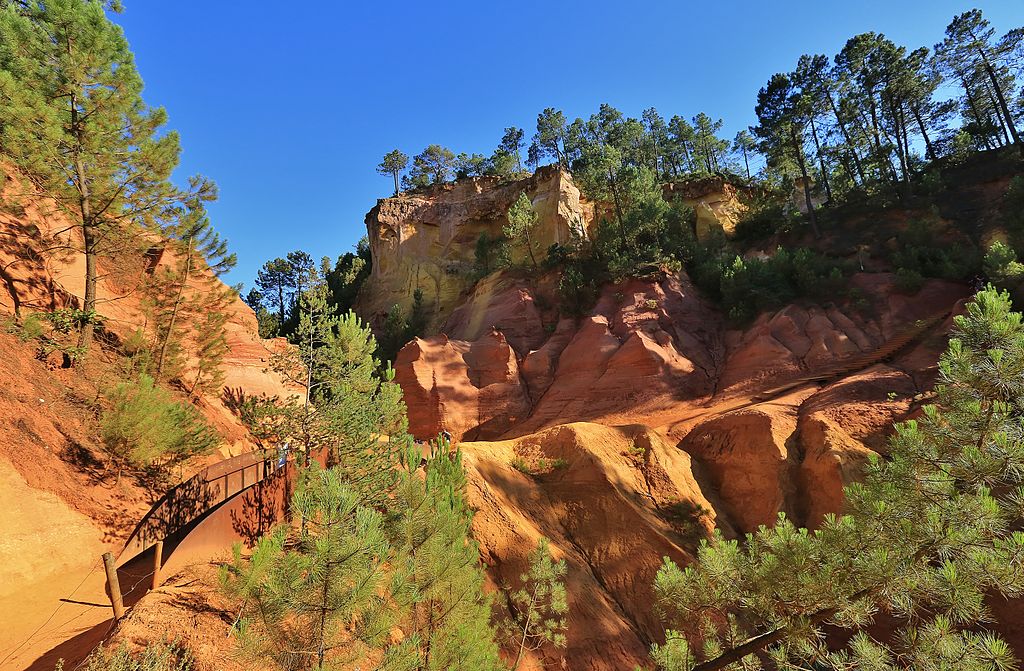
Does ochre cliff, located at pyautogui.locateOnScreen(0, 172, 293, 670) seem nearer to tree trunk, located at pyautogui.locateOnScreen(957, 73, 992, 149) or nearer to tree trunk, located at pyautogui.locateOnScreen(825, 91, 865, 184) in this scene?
tree trunk, located at pyautogui.locateOnScreen(825, 91, 865, 184)

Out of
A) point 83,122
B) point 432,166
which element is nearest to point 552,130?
point 432,166

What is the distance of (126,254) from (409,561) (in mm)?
16464

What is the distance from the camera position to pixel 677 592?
6.30m

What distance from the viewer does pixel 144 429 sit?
11031 millimetres

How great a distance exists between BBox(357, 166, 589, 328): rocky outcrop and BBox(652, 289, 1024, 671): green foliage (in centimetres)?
3396

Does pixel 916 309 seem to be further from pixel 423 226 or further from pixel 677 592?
pixel 423 226

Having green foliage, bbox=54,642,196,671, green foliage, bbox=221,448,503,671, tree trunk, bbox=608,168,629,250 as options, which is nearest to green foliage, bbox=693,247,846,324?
tree trunk, bbox=608,168,629,250

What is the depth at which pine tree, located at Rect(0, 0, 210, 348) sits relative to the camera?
1232 cm

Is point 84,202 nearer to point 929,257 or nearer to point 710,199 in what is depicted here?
point 929,257

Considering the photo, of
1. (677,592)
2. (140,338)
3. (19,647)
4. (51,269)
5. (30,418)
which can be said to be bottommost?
(677,592)

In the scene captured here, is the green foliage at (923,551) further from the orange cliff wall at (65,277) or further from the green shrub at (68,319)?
the green shrub at (68,319)

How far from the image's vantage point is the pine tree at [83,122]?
40.4ft

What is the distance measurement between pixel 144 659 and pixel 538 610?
25.6 feet

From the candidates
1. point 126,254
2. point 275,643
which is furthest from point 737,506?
point 126,254
